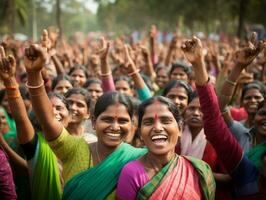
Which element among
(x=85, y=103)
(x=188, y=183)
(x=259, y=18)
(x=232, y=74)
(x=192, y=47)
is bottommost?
(x=188, y=183)

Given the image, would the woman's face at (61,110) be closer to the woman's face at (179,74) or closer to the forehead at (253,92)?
the forehead at (253,92)

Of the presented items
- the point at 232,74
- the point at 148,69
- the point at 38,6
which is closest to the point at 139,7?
the point at 38,6

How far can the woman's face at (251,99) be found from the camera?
4.63 metres

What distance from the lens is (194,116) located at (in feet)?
12.6

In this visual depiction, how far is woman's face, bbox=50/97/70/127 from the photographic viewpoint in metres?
3.75

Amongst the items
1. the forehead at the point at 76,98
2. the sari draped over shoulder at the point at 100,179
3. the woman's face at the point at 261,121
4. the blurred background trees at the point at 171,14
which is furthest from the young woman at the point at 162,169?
the blurred background trees at the point at 171,14

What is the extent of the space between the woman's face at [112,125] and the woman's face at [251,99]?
6.91 ft

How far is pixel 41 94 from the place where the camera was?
271 centimetres

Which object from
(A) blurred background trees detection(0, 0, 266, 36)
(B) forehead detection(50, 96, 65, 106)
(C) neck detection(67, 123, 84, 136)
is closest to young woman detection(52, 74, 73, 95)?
(C) neck detection(67, 123, 84, 136)

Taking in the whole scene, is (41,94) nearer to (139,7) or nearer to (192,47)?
(192,47)

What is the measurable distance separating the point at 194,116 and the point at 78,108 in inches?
44.0

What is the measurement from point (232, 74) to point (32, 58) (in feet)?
4.68

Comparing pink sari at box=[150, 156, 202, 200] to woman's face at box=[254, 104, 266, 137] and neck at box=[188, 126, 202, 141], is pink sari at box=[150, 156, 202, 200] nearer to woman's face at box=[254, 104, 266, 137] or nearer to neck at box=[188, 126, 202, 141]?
woman's face at box=[254, 104, 266, 137]

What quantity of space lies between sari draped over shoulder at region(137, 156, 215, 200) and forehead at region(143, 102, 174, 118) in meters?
0.28
